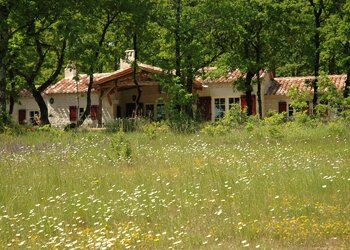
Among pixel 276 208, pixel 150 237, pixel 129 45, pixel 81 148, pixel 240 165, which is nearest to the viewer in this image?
pixel 150 237

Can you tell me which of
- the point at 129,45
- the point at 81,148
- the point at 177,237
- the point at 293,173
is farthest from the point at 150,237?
the point at 129,45

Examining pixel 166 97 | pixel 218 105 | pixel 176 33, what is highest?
pixel 176 33

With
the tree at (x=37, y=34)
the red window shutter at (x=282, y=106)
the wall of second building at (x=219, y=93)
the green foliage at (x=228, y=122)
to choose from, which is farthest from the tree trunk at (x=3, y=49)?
the red window shutter at (x=282, y=106)

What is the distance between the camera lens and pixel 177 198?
8.52 m

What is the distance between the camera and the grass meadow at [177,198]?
21.2 feet

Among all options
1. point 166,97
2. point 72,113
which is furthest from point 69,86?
point 166,97

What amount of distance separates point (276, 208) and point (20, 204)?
4144mm

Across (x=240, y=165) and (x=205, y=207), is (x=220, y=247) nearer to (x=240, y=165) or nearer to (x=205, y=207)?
(x=205, y=207)

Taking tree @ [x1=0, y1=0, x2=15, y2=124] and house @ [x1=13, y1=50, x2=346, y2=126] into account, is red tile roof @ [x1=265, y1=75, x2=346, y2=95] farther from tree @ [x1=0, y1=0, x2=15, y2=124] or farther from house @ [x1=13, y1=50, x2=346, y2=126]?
tree @ [x1=0, y1=0, x2=15, y2=124]

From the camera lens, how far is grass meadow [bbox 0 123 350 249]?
6457 millimetres

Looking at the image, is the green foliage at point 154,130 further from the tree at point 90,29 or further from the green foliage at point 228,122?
the tree at point 90,29

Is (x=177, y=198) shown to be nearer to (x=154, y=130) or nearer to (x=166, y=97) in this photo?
(x=154, y=130)

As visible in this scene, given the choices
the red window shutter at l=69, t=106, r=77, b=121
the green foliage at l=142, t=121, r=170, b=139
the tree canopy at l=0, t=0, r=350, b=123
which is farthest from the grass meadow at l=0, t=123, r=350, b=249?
the red window shutter at l=69, t=106, r=77, b=121

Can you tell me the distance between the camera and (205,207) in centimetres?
791
